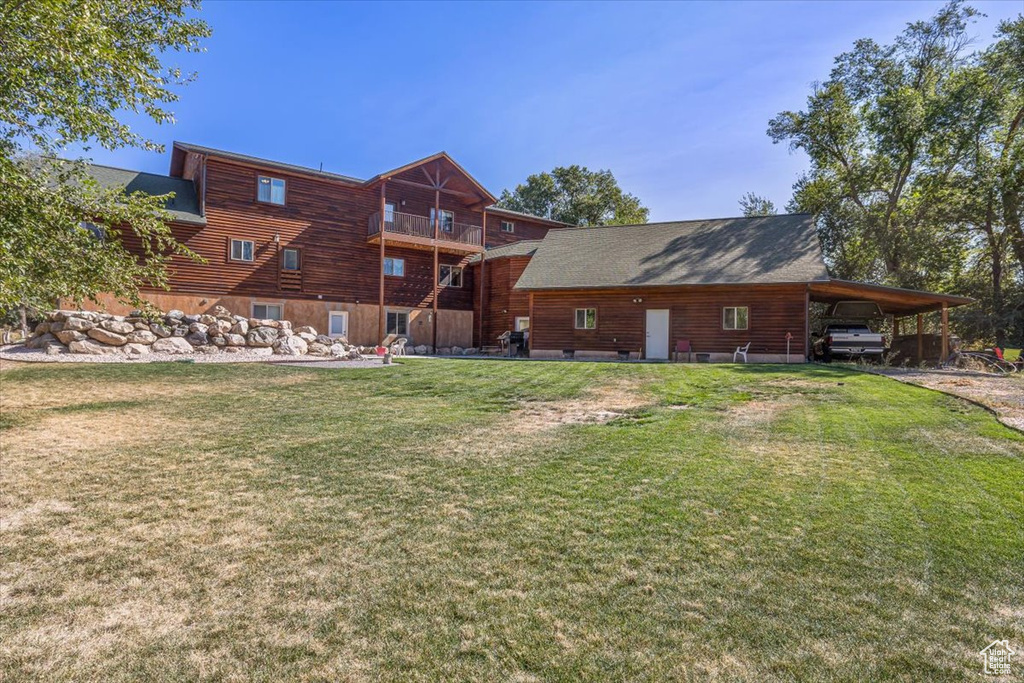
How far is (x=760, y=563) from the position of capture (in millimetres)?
2893

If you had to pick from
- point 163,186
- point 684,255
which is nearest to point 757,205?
point 684,255

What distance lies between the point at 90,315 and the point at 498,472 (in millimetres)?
16830

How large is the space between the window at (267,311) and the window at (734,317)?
18.1 m

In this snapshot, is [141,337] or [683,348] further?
[683,348]

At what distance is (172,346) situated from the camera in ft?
52.6

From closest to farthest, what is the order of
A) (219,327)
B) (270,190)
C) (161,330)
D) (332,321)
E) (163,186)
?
(161,330), (219,327), (163,186), (270,190), (332,321)

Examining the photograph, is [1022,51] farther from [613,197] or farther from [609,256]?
[613,197]

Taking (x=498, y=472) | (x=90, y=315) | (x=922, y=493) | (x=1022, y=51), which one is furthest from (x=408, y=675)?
(x=1022, y=51)

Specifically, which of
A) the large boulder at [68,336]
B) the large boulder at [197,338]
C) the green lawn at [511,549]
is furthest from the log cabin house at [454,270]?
the green lawn at [511,549]

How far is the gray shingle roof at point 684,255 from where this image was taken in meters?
18.1

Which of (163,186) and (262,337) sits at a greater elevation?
(163,186)

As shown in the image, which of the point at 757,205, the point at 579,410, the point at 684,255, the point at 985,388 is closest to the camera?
the point at 579,410

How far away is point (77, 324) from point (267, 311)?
277 inches
